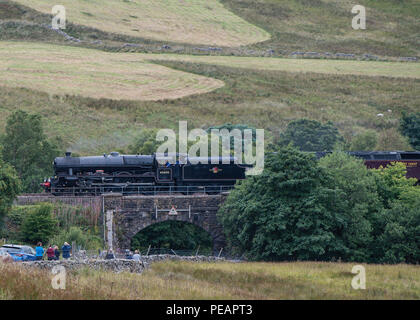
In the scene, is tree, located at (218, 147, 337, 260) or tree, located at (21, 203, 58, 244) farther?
tree, located at (21, 203, 58, 244)

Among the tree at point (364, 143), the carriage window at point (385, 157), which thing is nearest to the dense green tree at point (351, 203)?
the carriage window at point (385, 157)

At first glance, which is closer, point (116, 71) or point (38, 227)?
point (38, 227)

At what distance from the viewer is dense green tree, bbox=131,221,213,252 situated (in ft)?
226

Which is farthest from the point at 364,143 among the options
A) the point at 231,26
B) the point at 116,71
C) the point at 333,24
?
the point at 333,24

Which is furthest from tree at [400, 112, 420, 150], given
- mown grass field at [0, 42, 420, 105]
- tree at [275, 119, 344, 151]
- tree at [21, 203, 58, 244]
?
tree at [21, 203, 58, 244]

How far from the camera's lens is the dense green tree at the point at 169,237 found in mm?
68875

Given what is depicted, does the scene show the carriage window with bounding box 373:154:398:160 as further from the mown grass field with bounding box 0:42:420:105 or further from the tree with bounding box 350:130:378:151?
the mown grass field with bounding box 0:42:420:105

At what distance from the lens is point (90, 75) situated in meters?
120

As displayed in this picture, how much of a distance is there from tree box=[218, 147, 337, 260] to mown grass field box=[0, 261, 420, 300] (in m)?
6.91

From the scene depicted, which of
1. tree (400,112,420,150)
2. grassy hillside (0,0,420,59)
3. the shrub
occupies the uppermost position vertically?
grassy hillside (0,0,420,59)

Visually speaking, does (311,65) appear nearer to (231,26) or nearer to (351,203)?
(231,26)

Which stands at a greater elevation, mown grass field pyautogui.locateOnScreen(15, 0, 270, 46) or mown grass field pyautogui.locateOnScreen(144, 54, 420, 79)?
mown grass field pyautogui.locateOnScreen(15, 0, 270, 46)

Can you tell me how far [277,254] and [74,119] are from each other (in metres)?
57.7

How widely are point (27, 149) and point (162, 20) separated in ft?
277
